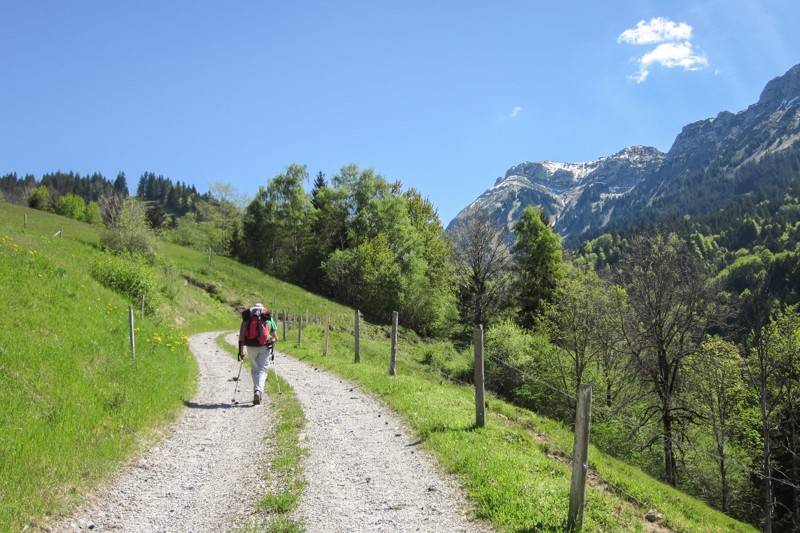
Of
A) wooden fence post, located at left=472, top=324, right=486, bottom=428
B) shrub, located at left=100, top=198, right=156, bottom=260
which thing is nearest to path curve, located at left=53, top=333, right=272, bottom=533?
wooden fence post, located at left=472, top=324, right=486, bottom=428

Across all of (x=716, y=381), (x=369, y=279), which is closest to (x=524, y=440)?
(x=716, y=381)

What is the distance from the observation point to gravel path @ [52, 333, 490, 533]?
19.4 ft

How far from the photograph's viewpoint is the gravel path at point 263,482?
591 centimetres

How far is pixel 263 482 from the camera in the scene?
721 cm

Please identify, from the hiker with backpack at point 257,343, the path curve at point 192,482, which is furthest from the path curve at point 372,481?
the hiker with backpack at point 257,343

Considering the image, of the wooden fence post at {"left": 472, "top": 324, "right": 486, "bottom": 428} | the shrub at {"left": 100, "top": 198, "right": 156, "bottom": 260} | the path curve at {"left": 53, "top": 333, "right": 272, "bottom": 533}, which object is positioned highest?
the shrub at {"left": 100, "top": 198, "right": 156, "bottom": 260}

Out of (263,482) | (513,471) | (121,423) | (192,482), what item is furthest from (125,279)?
(513,471)

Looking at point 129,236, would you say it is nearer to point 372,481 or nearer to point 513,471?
point 372,481

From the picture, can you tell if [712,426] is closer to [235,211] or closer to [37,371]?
[37,371]

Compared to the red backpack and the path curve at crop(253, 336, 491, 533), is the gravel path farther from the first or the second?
the red backpack

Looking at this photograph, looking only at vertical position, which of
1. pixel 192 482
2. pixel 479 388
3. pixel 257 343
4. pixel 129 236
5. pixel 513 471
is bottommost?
pixel 192 482

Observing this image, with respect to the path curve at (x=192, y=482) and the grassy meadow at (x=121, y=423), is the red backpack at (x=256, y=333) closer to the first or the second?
the path curve at (x=192, y=482)

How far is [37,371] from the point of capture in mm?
8852

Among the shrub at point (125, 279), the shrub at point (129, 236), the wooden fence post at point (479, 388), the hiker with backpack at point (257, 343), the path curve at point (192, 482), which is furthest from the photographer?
the shrub at point (129, 236)
